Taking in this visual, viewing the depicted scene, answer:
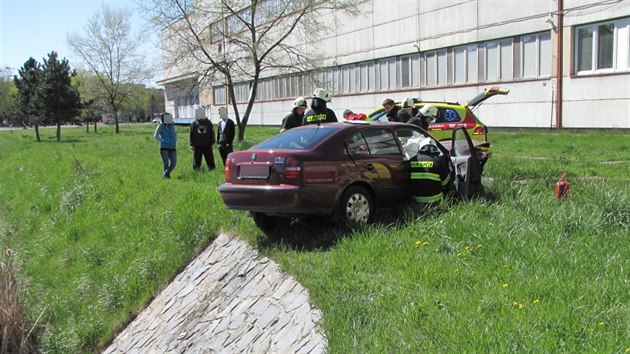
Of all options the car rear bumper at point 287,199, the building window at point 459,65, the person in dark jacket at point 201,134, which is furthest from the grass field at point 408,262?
the building window at point 459,65

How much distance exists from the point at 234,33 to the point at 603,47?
581 inches

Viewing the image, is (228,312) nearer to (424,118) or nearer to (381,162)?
(381,162)

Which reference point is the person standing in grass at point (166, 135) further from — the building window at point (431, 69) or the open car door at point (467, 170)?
the building window at point (431, 69)

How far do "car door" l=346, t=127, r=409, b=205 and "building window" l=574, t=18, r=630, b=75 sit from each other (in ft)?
52.4

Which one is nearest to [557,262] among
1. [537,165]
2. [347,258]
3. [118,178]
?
[347,258]

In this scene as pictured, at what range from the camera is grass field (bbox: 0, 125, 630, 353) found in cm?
406

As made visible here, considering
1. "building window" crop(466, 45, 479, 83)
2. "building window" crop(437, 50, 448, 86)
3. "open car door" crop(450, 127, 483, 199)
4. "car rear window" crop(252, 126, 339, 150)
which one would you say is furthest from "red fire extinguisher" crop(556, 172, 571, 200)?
"building window" crop(437, 50, 448, 86)

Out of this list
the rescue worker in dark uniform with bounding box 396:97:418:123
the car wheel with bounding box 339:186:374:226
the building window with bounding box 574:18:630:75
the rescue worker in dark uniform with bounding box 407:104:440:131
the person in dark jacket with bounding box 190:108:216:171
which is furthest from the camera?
the building window with bounding box 574:18:630:75

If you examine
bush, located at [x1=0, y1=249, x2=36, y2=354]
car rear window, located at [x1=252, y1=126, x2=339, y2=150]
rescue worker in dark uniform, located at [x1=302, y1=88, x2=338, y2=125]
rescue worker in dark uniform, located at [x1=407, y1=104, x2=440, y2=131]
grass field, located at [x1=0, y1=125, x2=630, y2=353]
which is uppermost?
rescue worker in dark uniform, located at [x1=302, y1=88, x2=338, y2=125]

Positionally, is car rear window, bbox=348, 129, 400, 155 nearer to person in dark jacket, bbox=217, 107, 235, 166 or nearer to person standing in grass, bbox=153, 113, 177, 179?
person in dark jacket, bbox=217, 107, 235, 166

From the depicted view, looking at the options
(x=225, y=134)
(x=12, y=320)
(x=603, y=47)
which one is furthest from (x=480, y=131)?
(x=603, y=47)

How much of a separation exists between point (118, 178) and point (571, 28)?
16.7 m

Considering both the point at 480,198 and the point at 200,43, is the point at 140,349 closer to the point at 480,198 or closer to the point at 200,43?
the point at 480,198

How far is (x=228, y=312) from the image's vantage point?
645 centimetres
